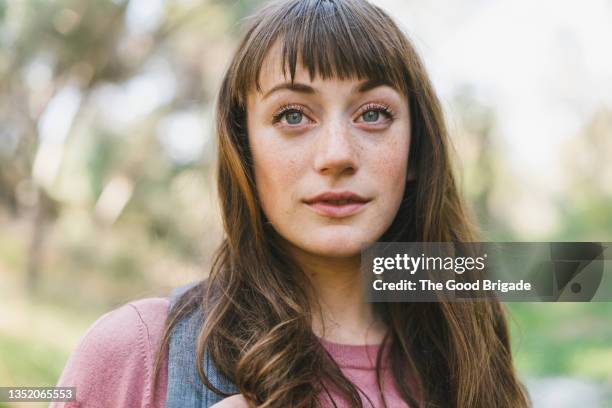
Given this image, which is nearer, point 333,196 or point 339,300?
point 333,196

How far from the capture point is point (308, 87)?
1.16 meters

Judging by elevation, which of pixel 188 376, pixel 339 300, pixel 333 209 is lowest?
pixel 188 376

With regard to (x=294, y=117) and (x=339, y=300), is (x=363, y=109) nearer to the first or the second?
(x=294, y=117)

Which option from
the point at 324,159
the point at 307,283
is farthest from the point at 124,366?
the point at 324,159

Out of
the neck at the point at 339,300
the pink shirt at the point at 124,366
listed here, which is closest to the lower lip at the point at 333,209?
the neck at the point at 339,300

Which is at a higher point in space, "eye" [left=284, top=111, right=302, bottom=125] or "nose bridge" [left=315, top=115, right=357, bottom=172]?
"eye" [left=284, top=111, right=302, bottom=125]

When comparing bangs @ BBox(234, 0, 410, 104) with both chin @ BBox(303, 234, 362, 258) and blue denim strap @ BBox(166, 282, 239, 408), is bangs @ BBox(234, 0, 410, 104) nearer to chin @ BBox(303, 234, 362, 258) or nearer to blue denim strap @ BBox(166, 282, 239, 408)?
chin @ BBox(303, 234, 362, 258)

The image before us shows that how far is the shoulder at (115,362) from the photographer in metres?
1.09

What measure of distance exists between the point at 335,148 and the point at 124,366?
1.66ft

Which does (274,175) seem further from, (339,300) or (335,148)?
(339,300)

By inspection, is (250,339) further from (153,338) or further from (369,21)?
(369,21)

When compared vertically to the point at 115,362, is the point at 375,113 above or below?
above

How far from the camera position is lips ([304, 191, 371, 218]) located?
1153 millimetres

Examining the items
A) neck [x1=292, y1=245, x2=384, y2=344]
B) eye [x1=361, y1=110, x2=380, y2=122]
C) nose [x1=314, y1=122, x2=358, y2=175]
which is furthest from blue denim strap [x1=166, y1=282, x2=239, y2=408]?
eye [x1=361, y1=110, x2=380, y2=122]
